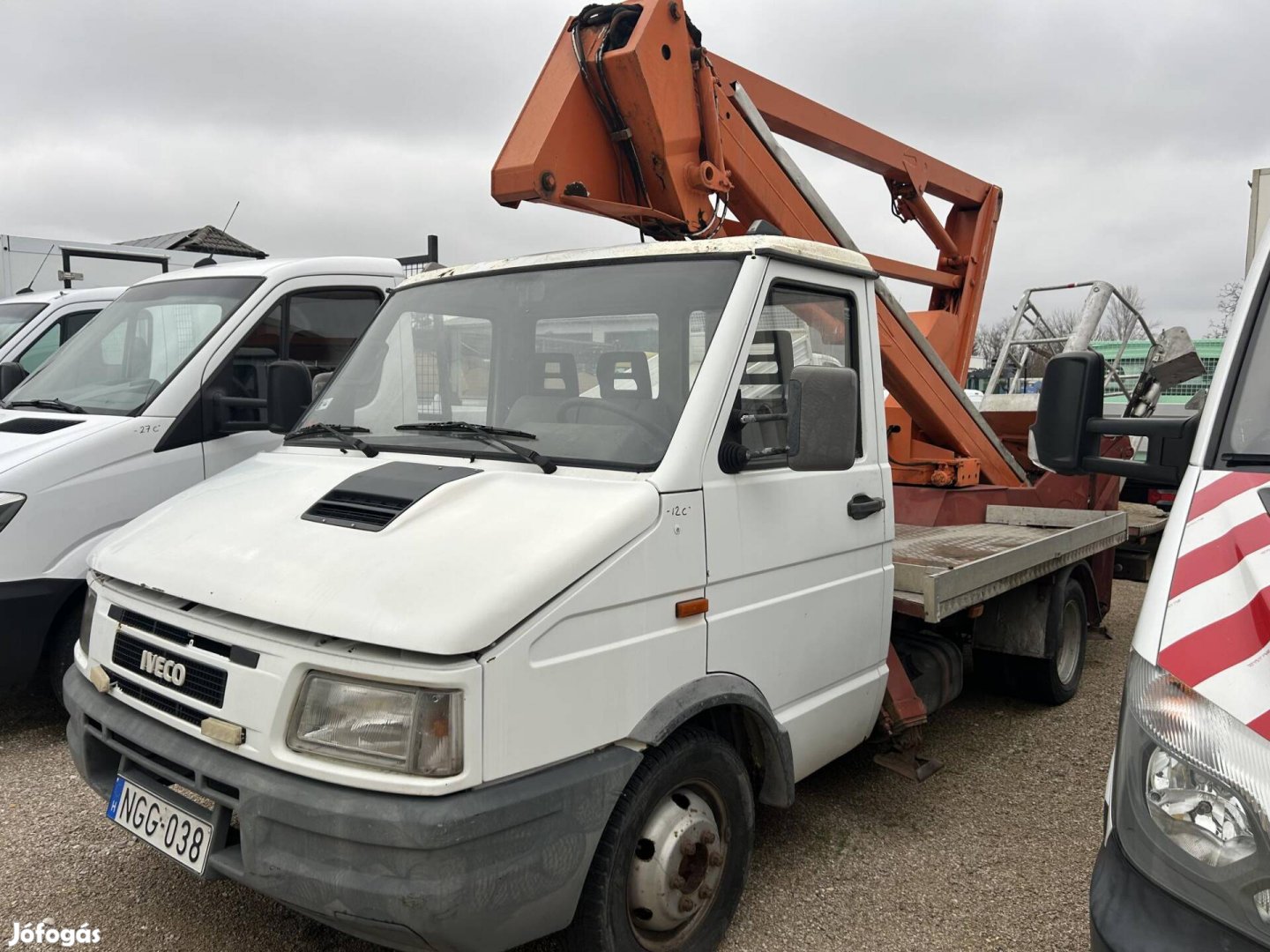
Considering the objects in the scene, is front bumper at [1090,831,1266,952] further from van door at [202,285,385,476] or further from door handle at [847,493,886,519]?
van door at [202,285,385,476]

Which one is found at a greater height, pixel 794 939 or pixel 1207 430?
pixel 1207 430

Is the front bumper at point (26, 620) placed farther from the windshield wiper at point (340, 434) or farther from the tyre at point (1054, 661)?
the tyre at point (1054, 661)

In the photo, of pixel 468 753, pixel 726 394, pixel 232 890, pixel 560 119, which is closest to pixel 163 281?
pixel 560 119

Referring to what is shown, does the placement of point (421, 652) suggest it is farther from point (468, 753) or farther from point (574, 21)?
point (574, 21)

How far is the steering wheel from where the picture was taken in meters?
2.80

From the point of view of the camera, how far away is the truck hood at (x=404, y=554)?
7.31ft

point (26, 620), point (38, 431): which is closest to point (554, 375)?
point (26, 620)

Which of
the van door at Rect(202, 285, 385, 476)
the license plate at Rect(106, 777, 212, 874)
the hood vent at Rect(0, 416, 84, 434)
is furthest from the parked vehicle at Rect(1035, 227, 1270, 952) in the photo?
the hood vent at Rect(0, 416, 84, 434)

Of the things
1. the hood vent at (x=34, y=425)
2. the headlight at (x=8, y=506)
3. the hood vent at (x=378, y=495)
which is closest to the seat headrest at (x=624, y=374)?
the hood vent at (x=378, y=495)

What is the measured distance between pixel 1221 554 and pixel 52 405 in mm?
5585

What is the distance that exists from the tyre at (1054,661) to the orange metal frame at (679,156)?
2.80 feet

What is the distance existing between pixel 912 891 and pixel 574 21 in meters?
4.15

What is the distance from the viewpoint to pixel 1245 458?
2381 millimetres

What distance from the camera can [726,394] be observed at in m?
2.89
